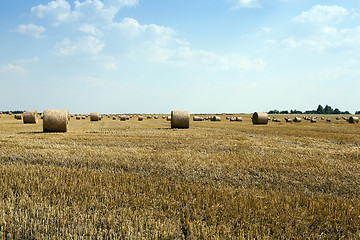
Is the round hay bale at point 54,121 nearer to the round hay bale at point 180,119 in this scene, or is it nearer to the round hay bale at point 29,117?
the round hay bale at point 180,119

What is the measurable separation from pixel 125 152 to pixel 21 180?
13.2 ft

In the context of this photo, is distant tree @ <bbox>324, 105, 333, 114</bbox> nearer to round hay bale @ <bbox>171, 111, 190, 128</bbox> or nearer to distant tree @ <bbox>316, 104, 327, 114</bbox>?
distant tree @ <bbox>316, 104, 327, 114</bbox>

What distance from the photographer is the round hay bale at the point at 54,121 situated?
1747 centimetres

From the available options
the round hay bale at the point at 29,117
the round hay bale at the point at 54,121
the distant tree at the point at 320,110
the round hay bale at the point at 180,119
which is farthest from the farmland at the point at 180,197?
the distant tree at the point at 320,110

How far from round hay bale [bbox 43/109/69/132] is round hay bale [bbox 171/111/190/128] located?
30.1 ft

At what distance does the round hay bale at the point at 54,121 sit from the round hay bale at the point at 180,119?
30.1 ft

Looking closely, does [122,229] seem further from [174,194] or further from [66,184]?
[66,184]

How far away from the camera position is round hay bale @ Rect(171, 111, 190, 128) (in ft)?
74.2

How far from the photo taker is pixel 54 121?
17.5m

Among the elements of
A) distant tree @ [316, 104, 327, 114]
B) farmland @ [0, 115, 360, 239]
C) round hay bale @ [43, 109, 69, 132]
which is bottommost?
farmland @ [0, 115, 360, 239]

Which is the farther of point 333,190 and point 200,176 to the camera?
point 200,176

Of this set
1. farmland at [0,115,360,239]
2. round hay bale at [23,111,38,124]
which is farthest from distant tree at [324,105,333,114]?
farmland at [0,115,360,239]

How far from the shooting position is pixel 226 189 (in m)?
5.61

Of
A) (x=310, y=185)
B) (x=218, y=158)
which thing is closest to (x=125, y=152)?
(x=218, y=158)
